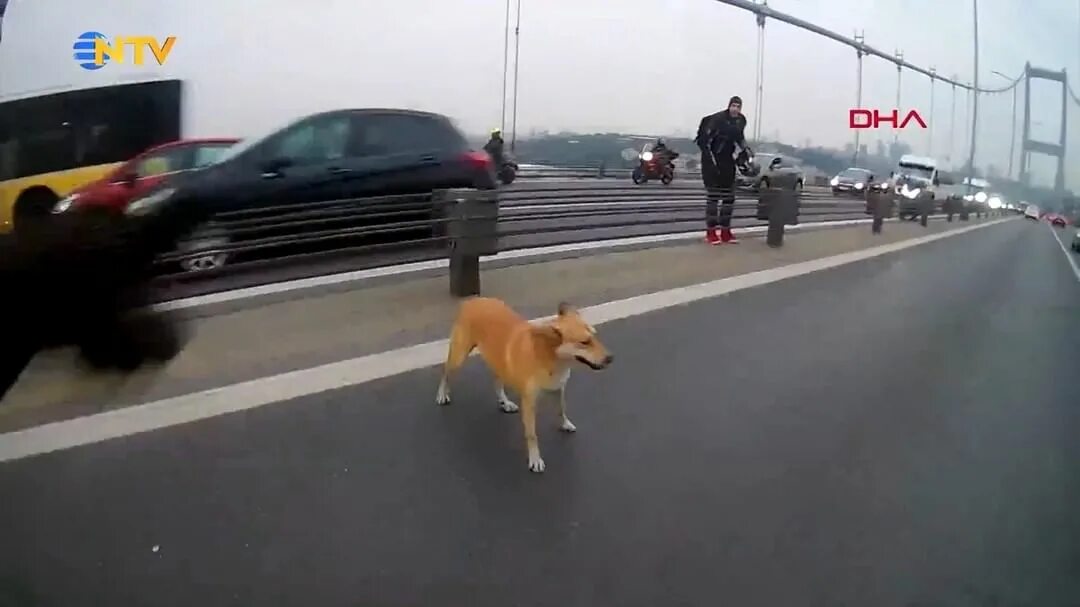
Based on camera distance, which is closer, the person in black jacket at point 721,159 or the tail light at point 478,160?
the tail light at point 478,160

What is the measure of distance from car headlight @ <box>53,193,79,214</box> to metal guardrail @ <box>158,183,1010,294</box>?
24.4 inches

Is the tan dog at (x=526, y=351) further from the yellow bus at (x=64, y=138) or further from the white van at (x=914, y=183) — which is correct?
the white van at (x=914, y=183)

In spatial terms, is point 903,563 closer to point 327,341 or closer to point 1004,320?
point 327,341

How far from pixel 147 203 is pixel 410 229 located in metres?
4.00

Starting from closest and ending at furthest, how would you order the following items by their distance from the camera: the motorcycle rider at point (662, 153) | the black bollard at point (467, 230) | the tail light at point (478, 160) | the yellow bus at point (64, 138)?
the yellow bus at point (64, 138) < the black bollard at point (467, 230) < the tail light at point (478, 160) < the motorcycle rider at point (662, 153)

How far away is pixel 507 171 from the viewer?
980 centimetres

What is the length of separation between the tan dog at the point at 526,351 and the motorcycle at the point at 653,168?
1053 centimetres

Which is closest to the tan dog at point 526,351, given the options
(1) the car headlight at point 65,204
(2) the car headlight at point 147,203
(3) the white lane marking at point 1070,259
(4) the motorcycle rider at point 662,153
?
(2) the car headlight at point 147,203

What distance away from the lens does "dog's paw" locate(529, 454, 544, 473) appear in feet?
14.3

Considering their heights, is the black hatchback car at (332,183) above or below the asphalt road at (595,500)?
above

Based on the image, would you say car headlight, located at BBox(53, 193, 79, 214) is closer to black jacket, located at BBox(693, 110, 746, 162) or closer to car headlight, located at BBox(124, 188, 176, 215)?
car headlight, located at BBox(124, 188, 176, 215)

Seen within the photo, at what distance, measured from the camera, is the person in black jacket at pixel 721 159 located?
497 inches

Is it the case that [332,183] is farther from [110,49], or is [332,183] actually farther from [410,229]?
[110,49]

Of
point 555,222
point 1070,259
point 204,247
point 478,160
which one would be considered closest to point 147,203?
point 204,247
